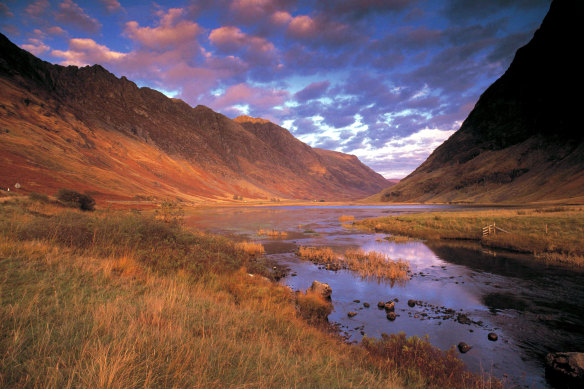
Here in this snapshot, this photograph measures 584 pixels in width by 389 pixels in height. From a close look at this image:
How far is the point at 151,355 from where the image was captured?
3.37m

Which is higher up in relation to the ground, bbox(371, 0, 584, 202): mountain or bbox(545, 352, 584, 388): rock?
bbox(371, 0, 584, 202): mountain

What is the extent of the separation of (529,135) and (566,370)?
430 ft

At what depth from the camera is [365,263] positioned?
721 inches

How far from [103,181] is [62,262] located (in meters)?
74.7

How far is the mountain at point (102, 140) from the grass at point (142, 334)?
156 feet

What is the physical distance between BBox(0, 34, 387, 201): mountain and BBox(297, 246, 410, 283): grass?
150 ft

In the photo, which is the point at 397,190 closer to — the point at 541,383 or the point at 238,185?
the point at 238,185

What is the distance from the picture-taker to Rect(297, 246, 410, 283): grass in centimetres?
1641

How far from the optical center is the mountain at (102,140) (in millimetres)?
57844

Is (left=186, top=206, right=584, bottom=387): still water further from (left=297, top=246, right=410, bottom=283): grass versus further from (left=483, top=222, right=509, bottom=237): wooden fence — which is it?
(left=483, top=222, right=509, bottom=237): wooden fence

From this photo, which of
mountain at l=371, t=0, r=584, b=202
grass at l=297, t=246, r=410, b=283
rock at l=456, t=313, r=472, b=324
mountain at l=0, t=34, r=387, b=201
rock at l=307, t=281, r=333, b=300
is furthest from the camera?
mountain at l=371, t=0, r=584, b=202

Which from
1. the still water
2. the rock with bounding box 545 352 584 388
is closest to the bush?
the still water

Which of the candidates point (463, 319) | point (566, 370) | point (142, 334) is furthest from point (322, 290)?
point (142, 334)

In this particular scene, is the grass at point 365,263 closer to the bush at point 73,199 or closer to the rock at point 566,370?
the rock at point 566,370
